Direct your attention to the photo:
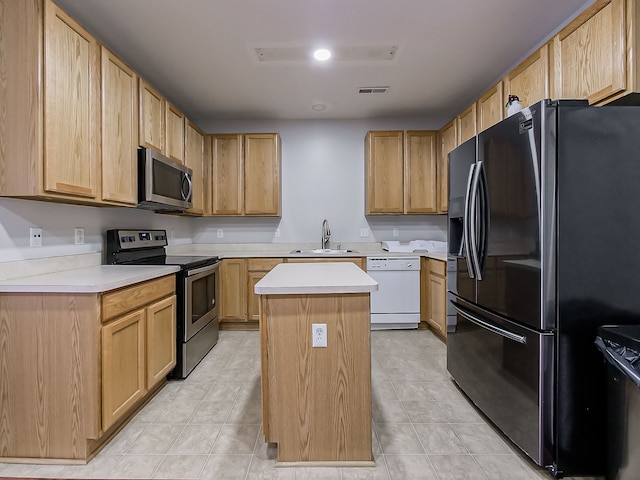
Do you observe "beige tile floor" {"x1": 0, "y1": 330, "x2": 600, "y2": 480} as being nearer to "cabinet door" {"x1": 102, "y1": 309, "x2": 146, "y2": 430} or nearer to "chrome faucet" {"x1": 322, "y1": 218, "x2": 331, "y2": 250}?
"cabinet door" {"x1": 102, "y1": 309, "x2": 146, "y2": 430}

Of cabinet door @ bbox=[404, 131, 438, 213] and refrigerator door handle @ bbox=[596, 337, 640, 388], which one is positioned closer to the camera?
refrigerator door handle @ bbox=[596, 337, 640, 388]

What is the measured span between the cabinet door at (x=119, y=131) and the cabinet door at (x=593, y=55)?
9.31 feet

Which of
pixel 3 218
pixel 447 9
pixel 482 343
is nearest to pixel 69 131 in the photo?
pixel 3 218

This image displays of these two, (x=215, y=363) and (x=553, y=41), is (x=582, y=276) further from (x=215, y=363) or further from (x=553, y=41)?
(x=215, y=363)

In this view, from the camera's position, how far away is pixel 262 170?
3721mm

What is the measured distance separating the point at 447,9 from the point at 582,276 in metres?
1.81

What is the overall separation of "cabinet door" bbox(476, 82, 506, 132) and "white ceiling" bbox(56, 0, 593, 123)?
29cm

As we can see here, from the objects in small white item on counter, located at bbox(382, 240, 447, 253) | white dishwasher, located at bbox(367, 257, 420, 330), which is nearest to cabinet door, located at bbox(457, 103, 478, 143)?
small white item on counter, located at bbox(382, 240, 447, 253)

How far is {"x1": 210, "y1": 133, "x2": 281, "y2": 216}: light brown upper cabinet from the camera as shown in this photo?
3.72m

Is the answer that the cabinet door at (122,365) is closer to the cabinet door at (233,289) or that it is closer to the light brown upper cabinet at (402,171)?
the cabinet door at (233,289)

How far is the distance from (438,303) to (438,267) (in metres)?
0.38

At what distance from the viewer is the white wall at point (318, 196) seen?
4.00 metres

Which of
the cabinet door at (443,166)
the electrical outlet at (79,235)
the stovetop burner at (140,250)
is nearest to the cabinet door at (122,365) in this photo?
the stovetop burner at (140,250)

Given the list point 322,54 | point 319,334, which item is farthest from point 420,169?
point 319,334
